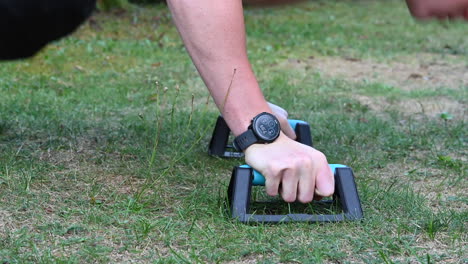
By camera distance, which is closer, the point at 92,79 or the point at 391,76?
the point at 92,79

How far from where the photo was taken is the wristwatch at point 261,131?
172cm

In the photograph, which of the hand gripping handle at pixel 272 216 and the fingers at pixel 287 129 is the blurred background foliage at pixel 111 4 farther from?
the hand gripping handle at pixel 272 216

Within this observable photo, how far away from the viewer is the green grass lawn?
160 centimetres

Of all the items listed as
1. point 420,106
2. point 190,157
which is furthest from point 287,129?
point 420,106

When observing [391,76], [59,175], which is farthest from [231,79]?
[391,76]

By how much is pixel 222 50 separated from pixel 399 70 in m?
3.70

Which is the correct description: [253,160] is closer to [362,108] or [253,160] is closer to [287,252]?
[287,252]

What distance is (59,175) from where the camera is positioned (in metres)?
2.13

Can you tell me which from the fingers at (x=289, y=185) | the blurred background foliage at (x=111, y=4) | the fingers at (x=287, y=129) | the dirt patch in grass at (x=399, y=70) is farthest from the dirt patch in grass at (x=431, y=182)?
the blurred background foliage at (x=111, y=4)

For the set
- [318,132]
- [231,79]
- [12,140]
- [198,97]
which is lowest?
[198,97]

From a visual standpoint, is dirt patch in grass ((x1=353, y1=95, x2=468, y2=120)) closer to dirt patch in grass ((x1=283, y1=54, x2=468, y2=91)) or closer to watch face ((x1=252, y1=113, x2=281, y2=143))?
dirt patch in grass ((x1=283, y1=54, x2=468, y2=91))

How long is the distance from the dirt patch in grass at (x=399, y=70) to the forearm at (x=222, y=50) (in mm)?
2844

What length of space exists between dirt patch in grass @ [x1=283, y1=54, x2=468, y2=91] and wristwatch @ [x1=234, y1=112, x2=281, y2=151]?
2834 mm

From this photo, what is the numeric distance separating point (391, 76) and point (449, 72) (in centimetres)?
48
